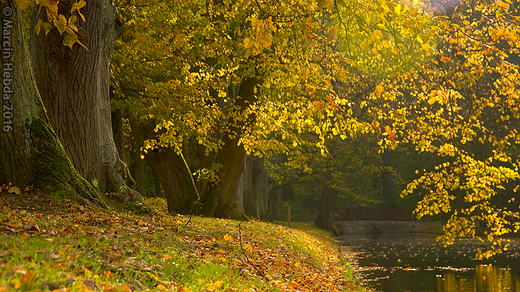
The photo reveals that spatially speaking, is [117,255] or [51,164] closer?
[117,255]

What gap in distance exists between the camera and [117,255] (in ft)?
15.5

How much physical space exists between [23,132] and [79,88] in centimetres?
158

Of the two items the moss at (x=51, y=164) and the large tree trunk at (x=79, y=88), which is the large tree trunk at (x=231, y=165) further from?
the moss at (x=51, y=164)

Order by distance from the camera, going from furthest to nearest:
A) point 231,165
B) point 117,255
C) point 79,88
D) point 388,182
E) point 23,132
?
point 388,182 → point 231,165 → point 79,88 → point 23,132 → point 117,255

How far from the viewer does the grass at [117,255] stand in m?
3.73

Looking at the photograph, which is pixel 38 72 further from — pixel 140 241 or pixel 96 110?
pixel 140 241

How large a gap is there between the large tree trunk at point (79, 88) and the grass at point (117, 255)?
1335mm

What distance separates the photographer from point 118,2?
35.9 ft

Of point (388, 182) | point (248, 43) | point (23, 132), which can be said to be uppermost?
point (248, 43)

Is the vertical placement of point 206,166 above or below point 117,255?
above

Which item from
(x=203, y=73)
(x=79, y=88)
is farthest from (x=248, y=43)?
(x=203, y=73)

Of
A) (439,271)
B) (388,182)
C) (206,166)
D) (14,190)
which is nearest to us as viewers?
(14,190)

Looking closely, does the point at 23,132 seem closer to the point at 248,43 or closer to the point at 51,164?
the point at 51,164

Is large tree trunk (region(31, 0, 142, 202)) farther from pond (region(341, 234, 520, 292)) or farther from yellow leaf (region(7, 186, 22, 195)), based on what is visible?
pond (region(341, 234, 520, 292))
